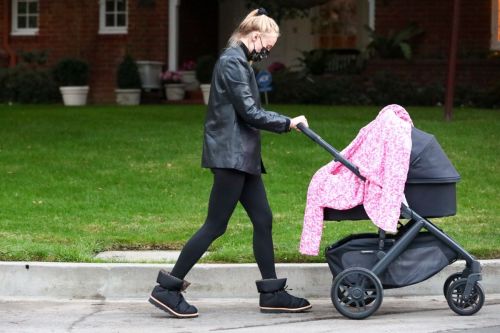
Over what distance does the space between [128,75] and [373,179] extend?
18.0 m

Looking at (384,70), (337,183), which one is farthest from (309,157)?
(384,70)

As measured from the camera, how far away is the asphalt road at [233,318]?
685 cm

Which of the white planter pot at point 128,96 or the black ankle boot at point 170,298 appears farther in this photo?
the white planter pot at point 128,96

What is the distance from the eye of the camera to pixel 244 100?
699 cm

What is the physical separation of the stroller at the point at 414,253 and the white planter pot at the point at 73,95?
58.7 feet

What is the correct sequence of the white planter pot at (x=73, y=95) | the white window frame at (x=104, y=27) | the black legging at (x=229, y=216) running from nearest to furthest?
→ the black legging at (x=229, y=216), the white planter pot at (x=73, y=95), the white window frame at (x=104, y=27)

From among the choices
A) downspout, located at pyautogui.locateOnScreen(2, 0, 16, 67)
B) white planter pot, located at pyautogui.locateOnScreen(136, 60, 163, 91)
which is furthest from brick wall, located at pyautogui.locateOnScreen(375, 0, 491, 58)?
downspout, located at pyautogui.locateOnScreen(2, 0, 16, 67)

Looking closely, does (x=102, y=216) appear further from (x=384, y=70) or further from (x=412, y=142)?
(x=384, y=70)

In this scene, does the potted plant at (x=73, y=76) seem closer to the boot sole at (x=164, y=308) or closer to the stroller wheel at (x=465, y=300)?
the boot sole at (x=164, y=308)

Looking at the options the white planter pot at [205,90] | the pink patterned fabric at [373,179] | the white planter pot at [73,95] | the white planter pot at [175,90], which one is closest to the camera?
the pink patterned fabric at [373,179]

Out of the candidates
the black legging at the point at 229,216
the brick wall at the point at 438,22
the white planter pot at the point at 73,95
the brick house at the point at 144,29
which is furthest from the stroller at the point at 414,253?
the white planter pot at the point at 73,95

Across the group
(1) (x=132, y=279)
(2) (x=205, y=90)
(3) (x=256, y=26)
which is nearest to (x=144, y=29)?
(2) (x=205, y=90)

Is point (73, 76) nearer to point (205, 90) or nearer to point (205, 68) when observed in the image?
point (205, 68)

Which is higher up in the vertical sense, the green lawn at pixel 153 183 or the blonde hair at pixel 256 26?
the blonde hair at pixel 256 26
